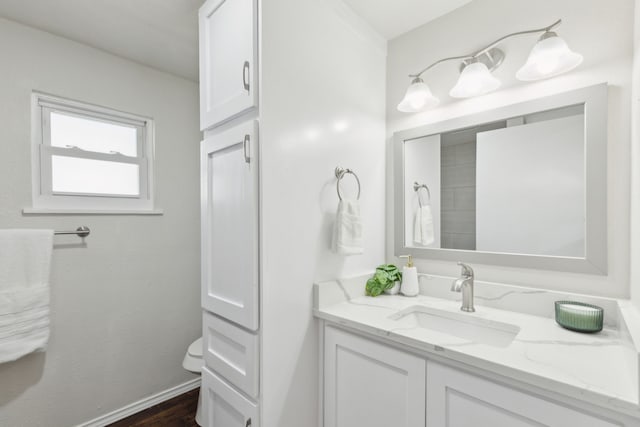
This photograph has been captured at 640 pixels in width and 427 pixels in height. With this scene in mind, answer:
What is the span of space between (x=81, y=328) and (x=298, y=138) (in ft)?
5.83

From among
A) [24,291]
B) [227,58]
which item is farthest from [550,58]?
[24,291]

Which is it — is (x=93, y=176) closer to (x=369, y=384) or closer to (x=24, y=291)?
(x=24, y=291)

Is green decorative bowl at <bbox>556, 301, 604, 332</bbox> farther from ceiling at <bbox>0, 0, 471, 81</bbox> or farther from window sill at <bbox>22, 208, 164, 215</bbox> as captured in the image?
window sill at <bbox>22, 208, 164, 215</bbox>

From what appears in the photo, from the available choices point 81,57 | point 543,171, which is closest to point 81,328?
point 81,57

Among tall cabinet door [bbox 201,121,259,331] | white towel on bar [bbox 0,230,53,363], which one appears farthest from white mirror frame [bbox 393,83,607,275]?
white towel on bar [bbox 0,230,53,363]

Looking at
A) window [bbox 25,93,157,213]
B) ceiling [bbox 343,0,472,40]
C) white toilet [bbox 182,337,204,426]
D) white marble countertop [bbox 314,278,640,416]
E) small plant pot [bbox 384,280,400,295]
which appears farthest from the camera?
white toilet [bbox 182,337,204,426]

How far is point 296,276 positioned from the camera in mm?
1243

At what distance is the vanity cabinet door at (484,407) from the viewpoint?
0.74 meters

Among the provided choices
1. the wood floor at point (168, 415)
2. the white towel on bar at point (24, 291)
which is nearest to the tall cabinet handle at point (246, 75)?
the white towel on bar at point (24, 291)

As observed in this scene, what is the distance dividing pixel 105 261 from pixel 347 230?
1.60 m

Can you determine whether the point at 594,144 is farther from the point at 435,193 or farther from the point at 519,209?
the point at 435,193

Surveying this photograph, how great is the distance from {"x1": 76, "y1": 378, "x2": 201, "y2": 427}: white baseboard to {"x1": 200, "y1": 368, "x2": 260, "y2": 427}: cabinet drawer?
2.96 feet

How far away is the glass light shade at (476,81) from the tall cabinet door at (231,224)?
967 millimetres

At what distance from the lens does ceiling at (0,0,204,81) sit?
56.7 inches
